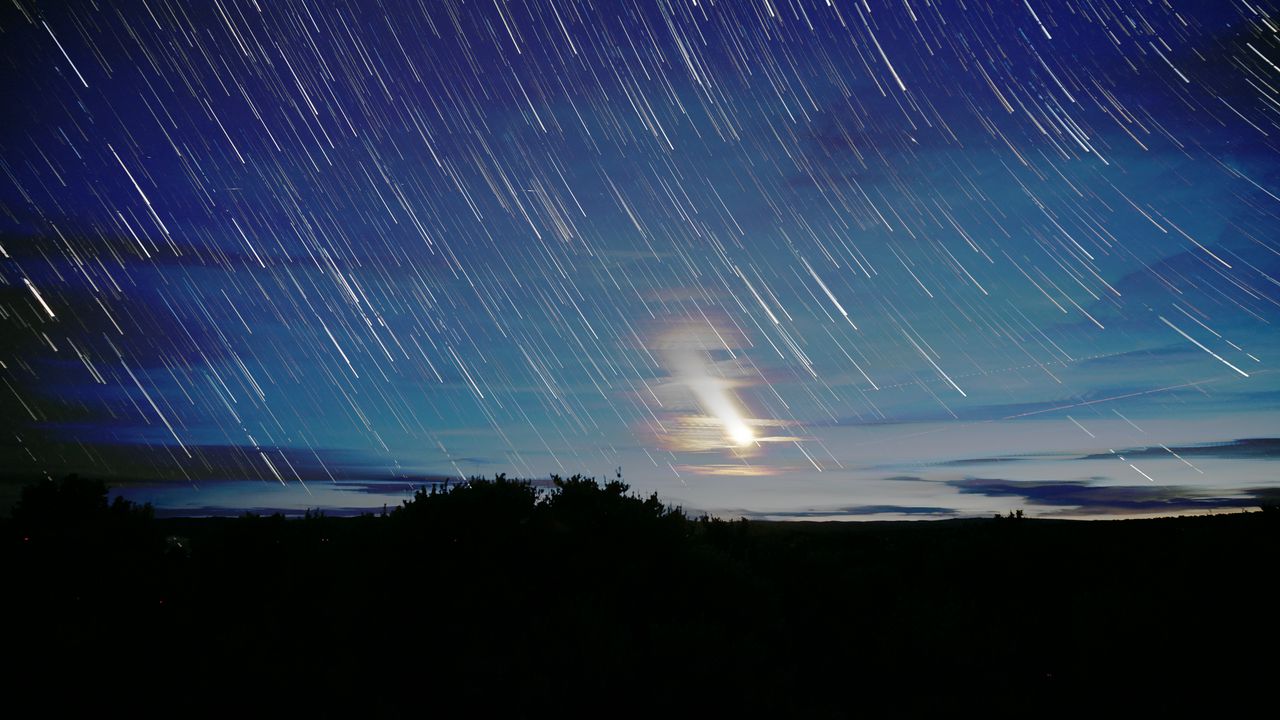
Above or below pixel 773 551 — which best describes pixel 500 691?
below

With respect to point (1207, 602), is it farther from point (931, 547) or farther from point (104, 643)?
point (104, 643)

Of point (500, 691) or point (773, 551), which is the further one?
point (773, 551)

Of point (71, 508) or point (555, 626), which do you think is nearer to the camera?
point (555, 626)

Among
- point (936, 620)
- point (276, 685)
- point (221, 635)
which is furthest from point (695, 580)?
point (221, 635)

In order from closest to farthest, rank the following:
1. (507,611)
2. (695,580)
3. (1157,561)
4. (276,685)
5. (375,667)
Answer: (276,685) < (375,667) < (507,611) < (695,580) < (1157,561)

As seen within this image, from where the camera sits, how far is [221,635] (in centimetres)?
1223

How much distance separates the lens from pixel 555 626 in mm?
12391

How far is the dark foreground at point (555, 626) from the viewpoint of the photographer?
11.4 metres

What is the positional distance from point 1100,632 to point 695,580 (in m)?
7.92

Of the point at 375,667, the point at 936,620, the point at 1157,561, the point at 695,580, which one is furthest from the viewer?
the point at 1157,561

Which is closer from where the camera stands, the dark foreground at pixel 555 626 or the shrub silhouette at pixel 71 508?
the dark foreground at pixel 555 626

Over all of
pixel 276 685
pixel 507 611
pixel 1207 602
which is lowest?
pixel 276 685

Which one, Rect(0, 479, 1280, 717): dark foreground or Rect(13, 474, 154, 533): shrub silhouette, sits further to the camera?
Rect(13, 474, 154, 533): shrub silhouette

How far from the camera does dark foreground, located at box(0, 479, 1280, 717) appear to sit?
37.4 feet
